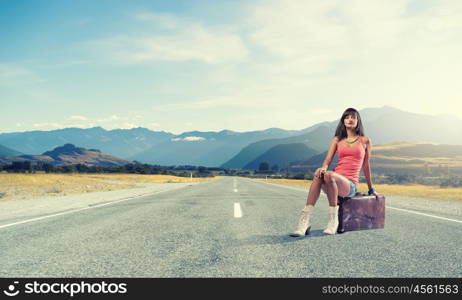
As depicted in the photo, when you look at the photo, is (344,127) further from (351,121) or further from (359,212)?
(359,212)

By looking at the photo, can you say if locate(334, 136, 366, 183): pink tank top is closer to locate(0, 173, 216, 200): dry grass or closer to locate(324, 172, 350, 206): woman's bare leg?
locate(324, 172, 350, 206): woman's bare leg

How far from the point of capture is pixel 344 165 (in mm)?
5676

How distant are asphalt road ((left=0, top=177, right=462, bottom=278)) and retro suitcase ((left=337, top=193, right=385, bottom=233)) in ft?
0.54

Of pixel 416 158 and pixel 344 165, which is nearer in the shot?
pixel 344 165

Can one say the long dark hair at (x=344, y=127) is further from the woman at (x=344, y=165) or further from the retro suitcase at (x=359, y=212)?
the retro suitcase at (x=359, y=212)

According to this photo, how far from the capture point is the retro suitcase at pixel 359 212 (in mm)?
5645

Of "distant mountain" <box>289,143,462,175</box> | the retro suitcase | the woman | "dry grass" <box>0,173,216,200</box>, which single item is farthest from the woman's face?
"distant mountain" <box>289,143,462,175</box>

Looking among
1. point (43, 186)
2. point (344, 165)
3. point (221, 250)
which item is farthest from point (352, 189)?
point (43, 186)

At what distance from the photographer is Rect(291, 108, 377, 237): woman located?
5.43m

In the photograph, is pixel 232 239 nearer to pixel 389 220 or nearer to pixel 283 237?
pixel 283 237

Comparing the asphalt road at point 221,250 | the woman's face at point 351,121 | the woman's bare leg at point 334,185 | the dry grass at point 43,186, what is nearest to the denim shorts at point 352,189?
the woman's bare leg at point 334,185

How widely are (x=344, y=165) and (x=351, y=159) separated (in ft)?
0.48

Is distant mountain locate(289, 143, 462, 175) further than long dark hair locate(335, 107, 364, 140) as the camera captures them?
Yes

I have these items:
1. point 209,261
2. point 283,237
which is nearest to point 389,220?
point 283,237
